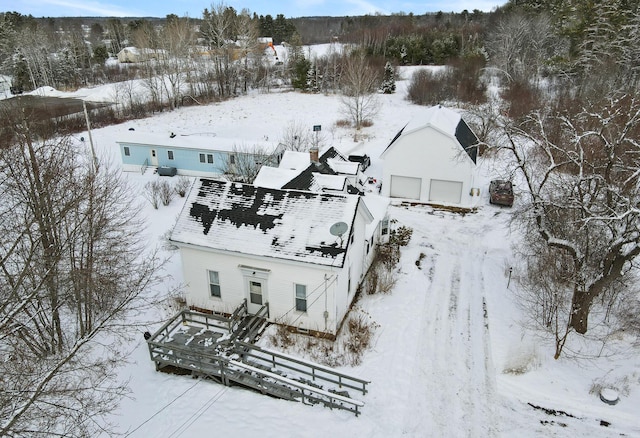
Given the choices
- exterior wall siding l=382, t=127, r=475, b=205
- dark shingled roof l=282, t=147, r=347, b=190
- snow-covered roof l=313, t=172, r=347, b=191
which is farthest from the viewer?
exterior wall siding l=382, t=127, r=475, b=205

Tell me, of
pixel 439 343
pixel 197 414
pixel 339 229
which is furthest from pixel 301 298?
pixel 197 414

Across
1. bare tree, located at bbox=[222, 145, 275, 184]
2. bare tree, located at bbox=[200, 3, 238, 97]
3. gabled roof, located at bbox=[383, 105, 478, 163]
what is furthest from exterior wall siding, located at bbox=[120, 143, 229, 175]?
bare tree, located at bbox=[200, 3, 238, 97]

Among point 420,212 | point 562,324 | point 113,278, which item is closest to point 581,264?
point 562,324

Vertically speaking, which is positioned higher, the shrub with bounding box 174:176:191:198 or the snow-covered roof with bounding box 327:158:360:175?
the snow-covered roof with bounding box 327:158:360:175

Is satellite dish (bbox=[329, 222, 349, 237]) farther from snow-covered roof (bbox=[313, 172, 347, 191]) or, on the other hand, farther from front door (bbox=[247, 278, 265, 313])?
snow-covered roof (bbox=[313, 172, 347, 191])

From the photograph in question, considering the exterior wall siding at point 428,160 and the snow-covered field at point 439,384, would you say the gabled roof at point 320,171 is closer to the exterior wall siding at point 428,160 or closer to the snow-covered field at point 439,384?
the exterior wall siding at point 428,160

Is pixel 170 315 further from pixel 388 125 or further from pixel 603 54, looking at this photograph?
pixel 603 54
